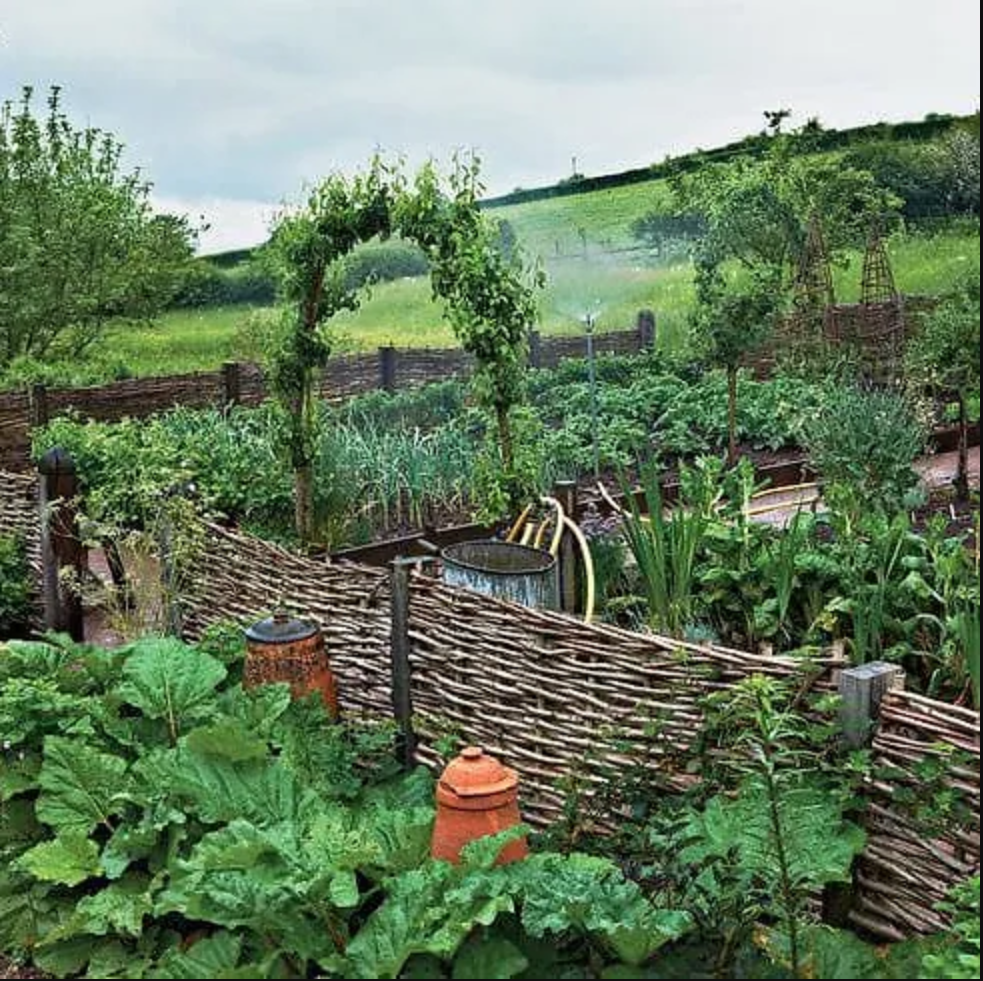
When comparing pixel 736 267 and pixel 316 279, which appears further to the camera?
pixel 736 267

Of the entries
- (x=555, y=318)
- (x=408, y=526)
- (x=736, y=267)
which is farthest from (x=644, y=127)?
(x=736, y=267)

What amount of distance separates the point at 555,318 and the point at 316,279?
1021cm

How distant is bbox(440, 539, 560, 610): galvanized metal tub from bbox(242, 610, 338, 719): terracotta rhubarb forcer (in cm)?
45

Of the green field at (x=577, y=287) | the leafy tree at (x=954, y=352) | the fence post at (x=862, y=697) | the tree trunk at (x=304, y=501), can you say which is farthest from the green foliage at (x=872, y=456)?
the green field at (x=577, y=287)

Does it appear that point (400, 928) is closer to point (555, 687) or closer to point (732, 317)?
point (555, 687)

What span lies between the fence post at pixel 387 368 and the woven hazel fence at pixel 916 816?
9.55 metres

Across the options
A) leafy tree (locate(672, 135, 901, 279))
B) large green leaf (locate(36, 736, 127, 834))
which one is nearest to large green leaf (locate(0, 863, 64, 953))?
large green leaf (locate(36, 736, 127, 834))

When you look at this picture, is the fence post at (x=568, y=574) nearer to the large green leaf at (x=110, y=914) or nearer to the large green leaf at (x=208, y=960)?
the large green leaf at (x=110, y=914)

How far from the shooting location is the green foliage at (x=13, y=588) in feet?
19.2

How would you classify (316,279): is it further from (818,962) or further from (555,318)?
(555,318)

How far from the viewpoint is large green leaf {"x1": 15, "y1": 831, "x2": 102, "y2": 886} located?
3.27m

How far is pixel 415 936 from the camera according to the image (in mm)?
2494

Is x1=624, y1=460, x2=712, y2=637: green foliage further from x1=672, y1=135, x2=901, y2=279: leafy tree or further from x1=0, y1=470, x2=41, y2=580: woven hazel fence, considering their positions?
x1=672, y1=135, x2=901, y2=279: leafy tree

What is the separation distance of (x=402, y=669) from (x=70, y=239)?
1131 centimetres
